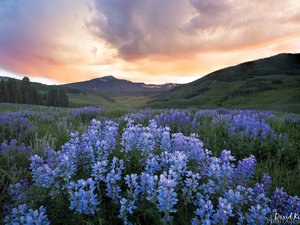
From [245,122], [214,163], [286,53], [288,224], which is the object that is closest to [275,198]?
[288,224]

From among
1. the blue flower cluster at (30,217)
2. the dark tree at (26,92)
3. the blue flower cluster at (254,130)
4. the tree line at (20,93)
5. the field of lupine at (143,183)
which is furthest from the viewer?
the dark tree at (26,92)

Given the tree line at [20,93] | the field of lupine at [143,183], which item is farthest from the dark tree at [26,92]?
the field of lupine at [143,183]

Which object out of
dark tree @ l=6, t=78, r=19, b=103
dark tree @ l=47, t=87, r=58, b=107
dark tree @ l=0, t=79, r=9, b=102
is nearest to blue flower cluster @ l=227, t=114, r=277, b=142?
dark tree @ l=0, t=79, r=9, b=102

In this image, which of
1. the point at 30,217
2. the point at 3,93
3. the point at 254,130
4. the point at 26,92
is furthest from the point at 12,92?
the point at 254,130

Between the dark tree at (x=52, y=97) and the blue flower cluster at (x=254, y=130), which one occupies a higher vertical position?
the dark tree at (x=52, y=97)

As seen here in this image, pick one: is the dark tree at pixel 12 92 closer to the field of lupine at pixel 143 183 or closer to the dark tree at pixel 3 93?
the dark tree at pixel 3 93

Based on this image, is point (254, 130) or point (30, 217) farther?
point (254, 130)

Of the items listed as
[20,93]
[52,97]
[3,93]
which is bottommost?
[52,97]

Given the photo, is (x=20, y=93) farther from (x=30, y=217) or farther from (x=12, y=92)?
(x=30, y=217)

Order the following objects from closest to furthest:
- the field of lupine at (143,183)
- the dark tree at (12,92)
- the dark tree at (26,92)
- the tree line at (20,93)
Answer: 1. the field of lupine at (143,183)
2. the tree line at (20,93)
3. the dark tree at (12,92)
4. the dark tree at (26,92)

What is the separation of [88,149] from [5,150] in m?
2.33

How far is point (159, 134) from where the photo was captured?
2.83 m

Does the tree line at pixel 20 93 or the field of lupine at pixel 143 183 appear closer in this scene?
the field of lupine at pixel 143 183

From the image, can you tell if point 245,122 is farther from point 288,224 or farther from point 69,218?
point 69,218
